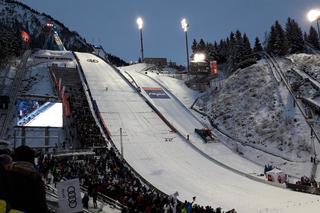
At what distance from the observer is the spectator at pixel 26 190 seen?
11.4ft

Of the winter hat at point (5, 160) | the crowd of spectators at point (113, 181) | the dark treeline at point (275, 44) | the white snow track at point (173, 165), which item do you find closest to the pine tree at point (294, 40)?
the dark treeline at point (275, 44)

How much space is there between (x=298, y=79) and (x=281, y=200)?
93.1 feet

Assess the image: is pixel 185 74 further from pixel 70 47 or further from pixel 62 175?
pixel 70 47

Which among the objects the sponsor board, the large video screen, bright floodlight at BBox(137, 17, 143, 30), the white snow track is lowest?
the white snow track

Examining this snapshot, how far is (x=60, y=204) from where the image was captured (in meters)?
12.5

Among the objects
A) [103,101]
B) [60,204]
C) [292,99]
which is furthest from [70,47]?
[60,204]

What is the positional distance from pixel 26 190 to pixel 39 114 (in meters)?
29.8

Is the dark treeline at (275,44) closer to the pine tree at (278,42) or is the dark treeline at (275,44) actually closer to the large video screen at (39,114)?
the pine tree at (278,42)

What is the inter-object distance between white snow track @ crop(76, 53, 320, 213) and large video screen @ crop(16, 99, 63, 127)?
7.91 metres

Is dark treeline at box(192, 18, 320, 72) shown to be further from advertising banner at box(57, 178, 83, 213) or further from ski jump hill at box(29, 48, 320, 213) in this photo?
advertising banner at box(57, 178, 83, 213)

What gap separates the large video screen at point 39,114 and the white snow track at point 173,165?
7907mm

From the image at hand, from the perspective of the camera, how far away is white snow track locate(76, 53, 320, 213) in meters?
26.9

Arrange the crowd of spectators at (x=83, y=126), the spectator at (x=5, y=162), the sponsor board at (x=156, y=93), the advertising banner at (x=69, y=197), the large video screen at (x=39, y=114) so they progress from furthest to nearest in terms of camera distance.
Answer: the sponsor board at (x=156, y=93) → the crowd of spectators at (x=83, y=126) → the large video screen at (x=39, y=114) → the advertising banner at (x=69, y=197) → the spectator at (x=5, y=162)

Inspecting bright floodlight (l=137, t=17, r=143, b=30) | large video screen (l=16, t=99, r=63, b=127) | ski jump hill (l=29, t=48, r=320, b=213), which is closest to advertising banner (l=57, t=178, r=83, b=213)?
ski jump hill (l=29, t=48, r=320, b=213)
